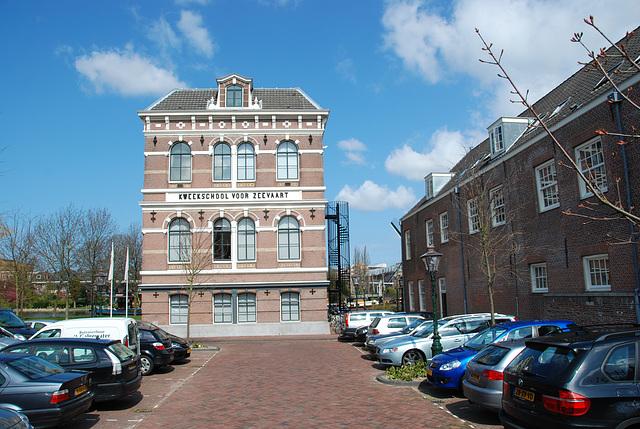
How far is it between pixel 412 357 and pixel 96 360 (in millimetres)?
8299

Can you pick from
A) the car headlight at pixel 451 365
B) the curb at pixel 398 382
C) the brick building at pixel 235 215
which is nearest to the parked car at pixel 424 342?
the curb at pixel 398 382

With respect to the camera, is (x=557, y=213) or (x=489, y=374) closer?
(x=489, y=374)

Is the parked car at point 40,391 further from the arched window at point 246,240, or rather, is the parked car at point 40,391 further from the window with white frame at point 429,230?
the window with white frame at point 429,230

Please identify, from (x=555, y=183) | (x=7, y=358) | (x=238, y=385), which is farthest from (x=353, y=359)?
(x=7, y=358)

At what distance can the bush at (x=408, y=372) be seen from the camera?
12.3 meters

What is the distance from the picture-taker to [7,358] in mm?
8156

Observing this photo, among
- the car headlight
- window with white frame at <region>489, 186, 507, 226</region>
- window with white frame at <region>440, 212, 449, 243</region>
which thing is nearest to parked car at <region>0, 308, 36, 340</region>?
the car headlight

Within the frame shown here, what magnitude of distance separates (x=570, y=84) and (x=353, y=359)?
579 inches

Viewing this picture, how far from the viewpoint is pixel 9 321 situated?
2022 centimetres

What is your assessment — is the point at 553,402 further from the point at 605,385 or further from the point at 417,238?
the point at 417,238

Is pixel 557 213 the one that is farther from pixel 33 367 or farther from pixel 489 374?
pixel 33 367

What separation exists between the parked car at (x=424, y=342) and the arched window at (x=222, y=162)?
1649 centimetres

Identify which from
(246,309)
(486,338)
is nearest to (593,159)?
(486,338)

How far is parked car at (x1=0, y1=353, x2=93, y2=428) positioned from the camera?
7551mm
